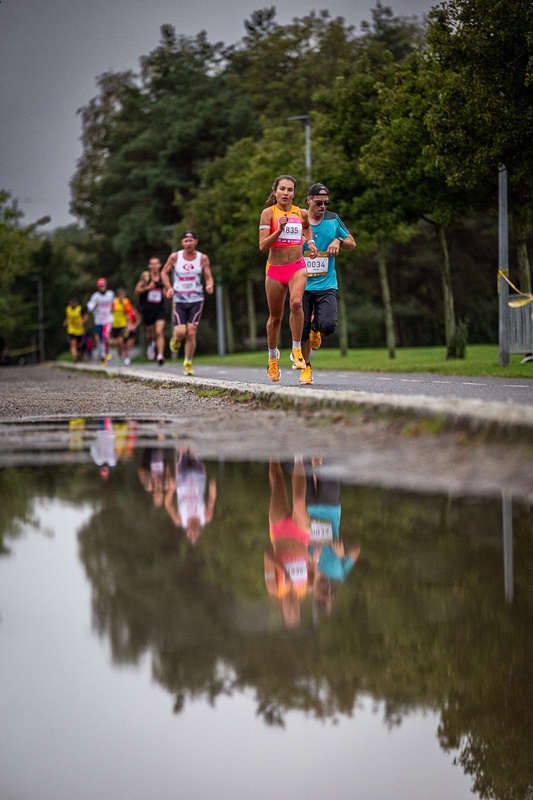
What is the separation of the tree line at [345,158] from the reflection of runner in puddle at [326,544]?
17157mm

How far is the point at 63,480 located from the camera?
18.6 feet

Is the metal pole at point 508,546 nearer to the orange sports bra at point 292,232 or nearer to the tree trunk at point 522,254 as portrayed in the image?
the orange sports bra at point 292,232

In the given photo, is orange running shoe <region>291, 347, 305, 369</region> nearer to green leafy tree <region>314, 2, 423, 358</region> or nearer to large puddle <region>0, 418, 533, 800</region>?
large puddle <region>0, 418, 533, 800</region>

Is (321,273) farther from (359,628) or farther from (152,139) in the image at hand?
(152,139)

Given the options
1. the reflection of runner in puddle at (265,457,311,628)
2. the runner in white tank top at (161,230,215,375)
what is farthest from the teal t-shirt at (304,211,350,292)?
the reflection of runner in puddle at (265,457,311,628)

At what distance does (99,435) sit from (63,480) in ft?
8.38

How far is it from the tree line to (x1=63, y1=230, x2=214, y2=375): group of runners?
19.2ft

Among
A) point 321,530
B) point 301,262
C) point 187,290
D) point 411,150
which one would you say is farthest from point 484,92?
point 321,530

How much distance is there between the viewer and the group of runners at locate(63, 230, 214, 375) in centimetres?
1877

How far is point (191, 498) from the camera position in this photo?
5.09 metres

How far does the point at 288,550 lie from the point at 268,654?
96 cm

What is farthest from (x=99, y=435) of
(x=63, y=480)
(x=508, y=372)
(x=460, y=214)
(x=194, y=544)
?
(x=460, y=214)

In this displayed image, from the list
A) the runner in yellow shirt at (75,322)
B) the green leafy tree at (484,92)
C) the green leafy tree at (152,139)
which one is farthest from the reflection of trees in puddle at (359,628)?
the green leafy tree at (152,139)

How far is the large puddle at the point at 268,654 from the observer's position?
3.05 m
